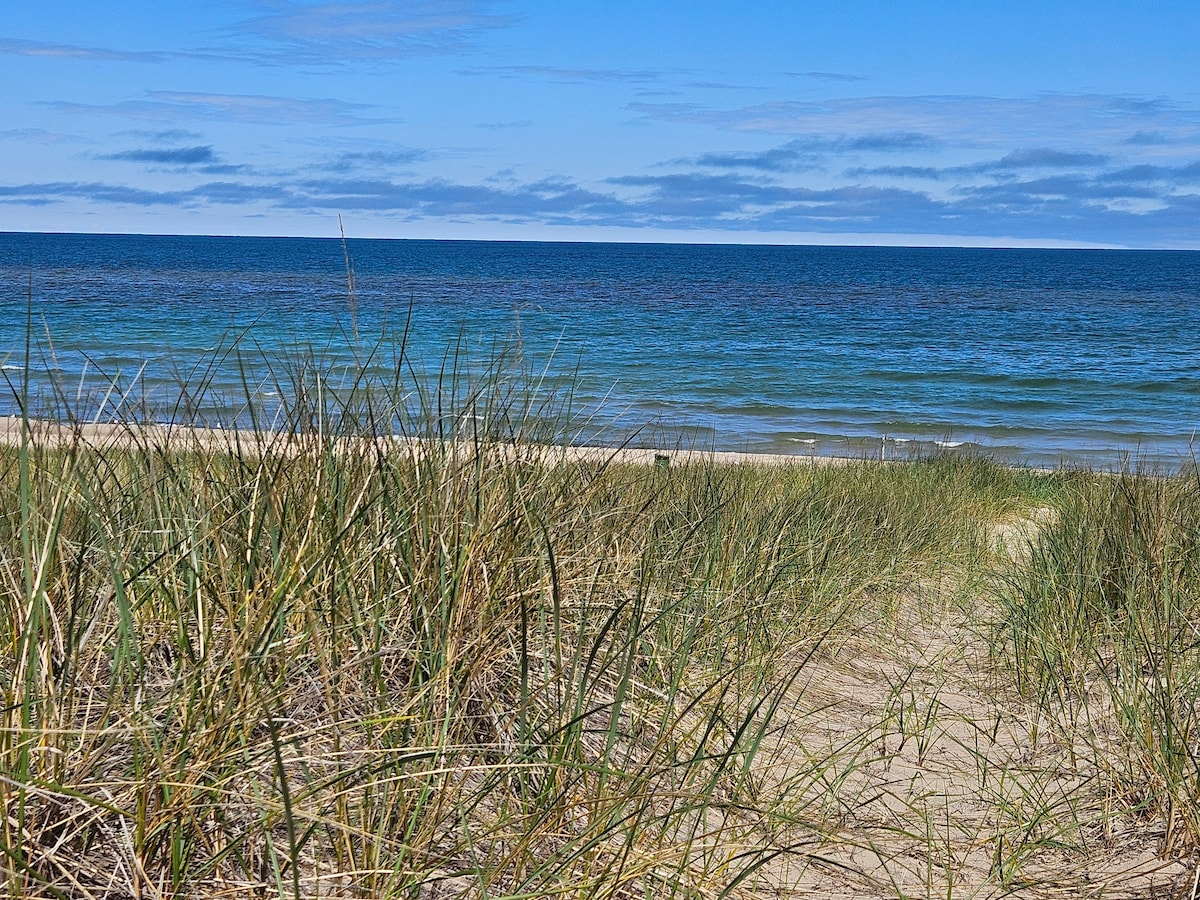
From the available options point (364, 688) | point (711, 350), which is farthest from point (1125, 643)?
point (711, 350)

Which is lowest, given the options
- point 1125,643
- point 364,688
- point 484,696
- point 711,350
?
point 1125,643

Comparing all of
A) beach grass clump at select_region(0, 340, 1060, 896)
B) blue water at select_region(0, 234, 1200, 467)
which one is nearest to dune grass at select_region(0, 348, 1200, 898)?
beach grass clump at select_region(0, 340, 1060, 896)

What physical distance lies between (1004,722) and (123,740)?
247 cm

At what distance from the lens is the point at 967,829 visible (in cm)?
251

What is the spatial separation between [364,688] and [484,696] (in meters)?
0.38

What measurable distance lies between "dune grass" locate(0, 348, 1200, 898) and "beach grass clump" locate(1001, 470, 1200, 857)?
2 cm

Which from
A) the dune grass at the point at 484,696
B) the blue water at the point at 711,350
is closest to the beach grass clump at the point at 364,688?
the dune grass at the point at 484,696

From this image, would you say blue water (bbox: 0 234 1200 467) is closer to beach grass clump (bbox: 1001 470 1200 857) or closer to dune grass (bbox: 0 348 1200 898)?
dune grass (bbox: 0 348 1200 898)

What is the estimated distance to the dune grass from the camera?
1.73m

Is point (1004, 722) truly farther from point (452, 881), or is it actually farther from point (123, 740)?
point (123, 740)

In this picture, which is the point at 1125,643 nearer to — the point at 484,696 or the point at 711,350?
the point at 484,696

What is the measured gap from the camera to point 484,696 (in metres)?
2.36

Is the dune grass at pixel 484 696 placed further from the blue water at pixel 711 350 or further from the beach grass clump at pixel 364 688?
the blue water at pixel 711 350

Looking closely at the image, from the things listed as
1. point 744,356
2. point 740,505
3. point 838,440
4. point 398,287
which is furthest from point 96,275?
point 740,505
